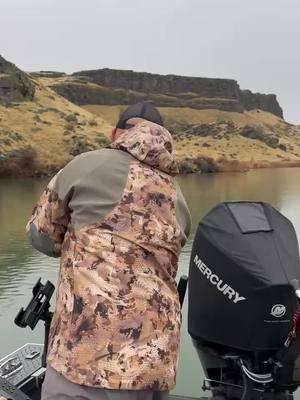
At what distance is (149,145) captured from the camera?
2773 mm

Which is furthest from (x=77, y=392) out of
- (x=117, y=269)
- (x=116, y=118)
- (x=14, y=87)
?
(x=116, y=118)

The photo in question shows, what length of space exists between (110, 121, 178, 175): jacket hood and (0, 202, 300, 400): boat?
0.68 meters

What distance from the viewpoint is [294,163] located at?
103m

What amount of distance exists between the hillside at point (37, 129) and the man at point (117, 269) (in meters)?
45.9

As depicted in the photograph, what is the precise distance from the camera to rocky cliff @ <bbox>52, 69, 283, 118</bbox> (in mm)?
153875

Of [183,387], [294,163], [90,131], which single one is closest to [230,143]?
[294,163]

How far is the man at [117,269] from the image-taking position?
254cm

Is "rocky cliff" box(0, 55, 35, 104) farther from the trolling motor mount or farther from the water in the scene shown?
the trolling motor mount

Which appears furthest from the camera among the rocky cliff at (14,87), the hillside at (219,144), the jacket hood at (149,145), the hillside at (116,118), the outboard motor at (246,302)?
the hillside at (219,144)

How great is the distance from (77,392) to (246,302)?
3.31ft

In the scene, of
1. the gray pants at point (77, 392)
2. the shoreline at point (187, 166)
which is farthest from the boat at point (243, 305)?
the shoreline at point (187, 166)

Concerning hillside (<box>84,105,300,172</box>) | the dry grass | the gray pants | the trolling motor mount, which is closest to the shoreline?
hillside (<box>84,105,300,172</box>)

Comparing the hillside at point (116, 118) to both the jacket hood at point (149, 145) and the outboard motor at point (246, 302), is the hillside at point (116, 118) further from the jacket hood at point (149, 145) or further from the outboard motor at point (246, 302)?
the jacket hood at point (149, 145)

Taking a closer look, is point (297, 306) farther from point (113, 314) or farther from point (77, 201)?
point (77, 201)
